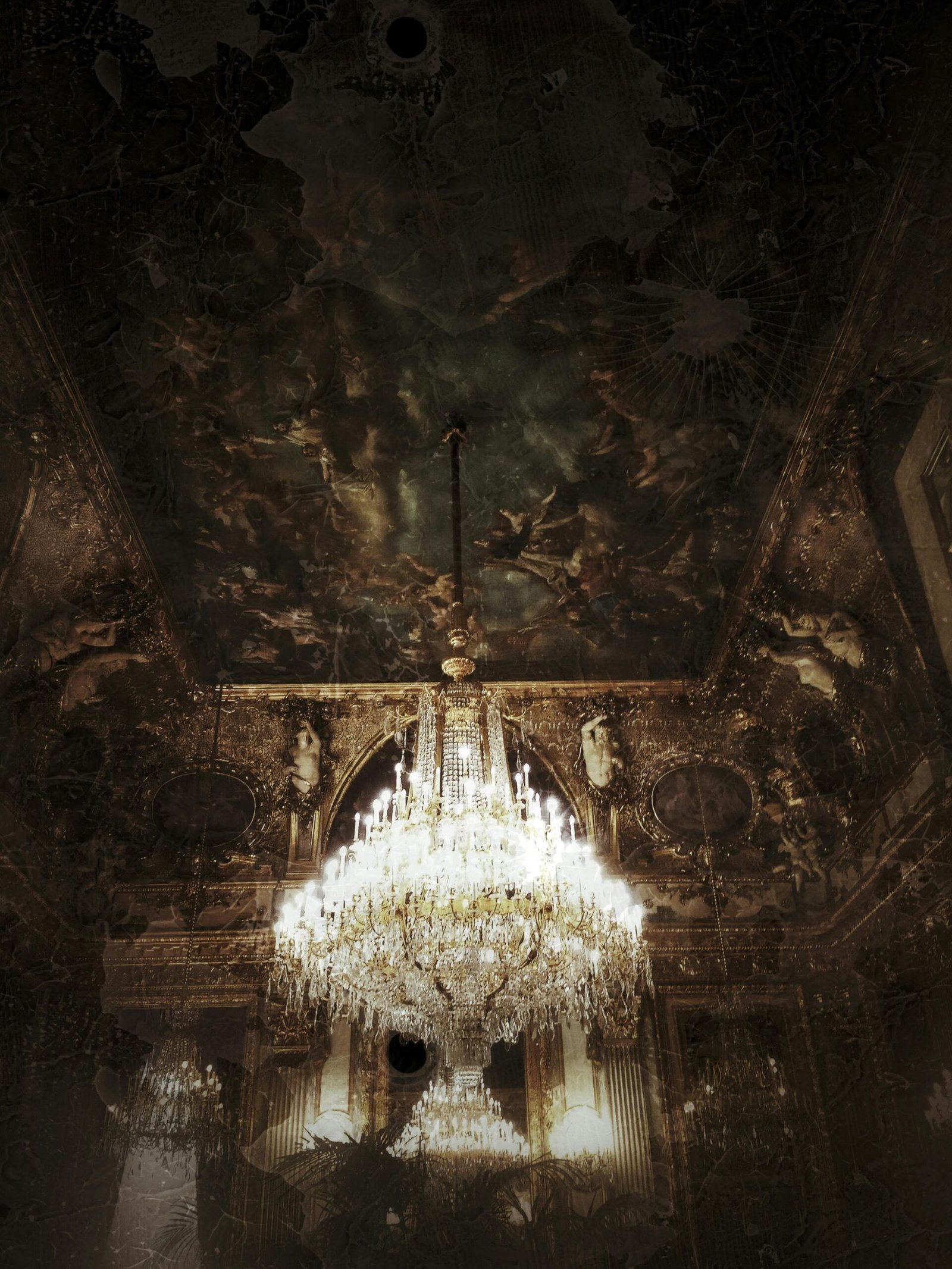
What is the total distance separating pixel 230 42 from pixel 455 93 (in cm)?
103

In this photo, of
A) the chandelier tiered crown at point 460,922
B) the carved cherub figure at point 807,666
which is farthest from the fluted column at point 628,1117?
the carved cherub figure at point 807,666

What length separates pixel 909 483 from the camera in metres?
5.36

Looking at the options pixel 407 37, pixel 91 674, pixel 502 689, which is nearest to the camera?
pixel 407 37

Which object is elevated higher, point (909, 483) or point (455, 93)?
point (455, 93)

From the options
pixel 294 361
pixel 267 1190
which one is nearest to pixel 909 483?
pixel 294 361

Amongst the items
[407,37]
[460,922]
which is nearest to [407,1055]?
[460,922]

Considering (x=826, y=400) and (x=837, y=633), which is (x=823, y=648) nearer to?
(x=837, y=633)

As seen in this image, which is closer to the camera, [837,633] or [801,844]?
[837,633]

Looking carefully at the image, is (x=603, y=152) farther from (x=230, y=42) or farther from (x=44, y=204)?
(x=44, y=204)

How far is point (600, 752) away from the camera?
23.5ft

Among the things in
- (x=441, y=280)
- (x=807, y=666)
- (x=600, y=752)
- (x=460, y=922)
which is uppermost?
(x=441, y=280)

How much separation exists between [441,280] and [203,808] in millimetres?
3865

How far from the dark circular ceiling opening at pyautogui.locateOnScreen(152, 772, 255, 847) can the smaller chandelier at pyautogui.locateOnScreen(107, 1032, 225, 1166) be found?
1308 mm

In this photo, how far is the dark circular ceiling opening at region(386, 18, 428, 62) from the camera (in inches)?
172
